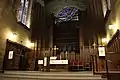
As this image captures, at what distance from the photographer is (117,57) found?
181 inches

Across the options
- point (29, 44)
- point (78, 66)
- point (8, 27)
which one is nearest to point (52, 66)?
point (78, 66)

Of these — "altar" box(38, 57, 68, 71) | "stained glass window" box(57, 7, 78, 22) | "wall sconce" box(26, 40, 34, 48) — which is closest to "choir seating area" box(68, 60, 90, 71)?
"altar" box(38, 57, 68, 71)

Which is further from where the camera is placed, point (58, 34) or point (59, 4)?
point (59, 4)

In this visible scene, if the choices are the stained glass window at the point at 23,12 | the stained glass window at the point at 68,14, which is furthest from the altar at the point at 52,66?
the stained glass window at the point at 68,14

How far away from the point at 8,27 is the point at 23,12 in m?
2.21

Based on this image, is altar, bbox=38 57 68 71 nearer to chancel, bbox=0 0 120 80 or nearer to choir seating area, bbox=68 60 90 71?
chancel, bbox=0 0 120 80

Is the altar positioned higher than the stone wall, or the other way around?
the stone wall

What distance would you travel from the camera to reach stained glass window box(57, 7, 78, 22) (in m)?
11.1

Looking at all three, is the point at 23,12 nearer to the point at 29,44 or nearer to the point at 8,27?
the point at 29,44

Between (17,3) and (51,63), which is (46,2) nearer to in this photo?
(17,3)

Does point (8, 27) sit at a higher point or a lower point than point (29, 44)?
higher

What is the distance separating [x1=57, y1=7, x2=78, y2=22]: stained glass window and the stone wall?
3.81 metres

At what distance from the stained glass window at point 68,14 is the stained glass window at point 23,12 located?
2.82m

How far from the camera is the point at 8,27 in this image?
7.25 m
